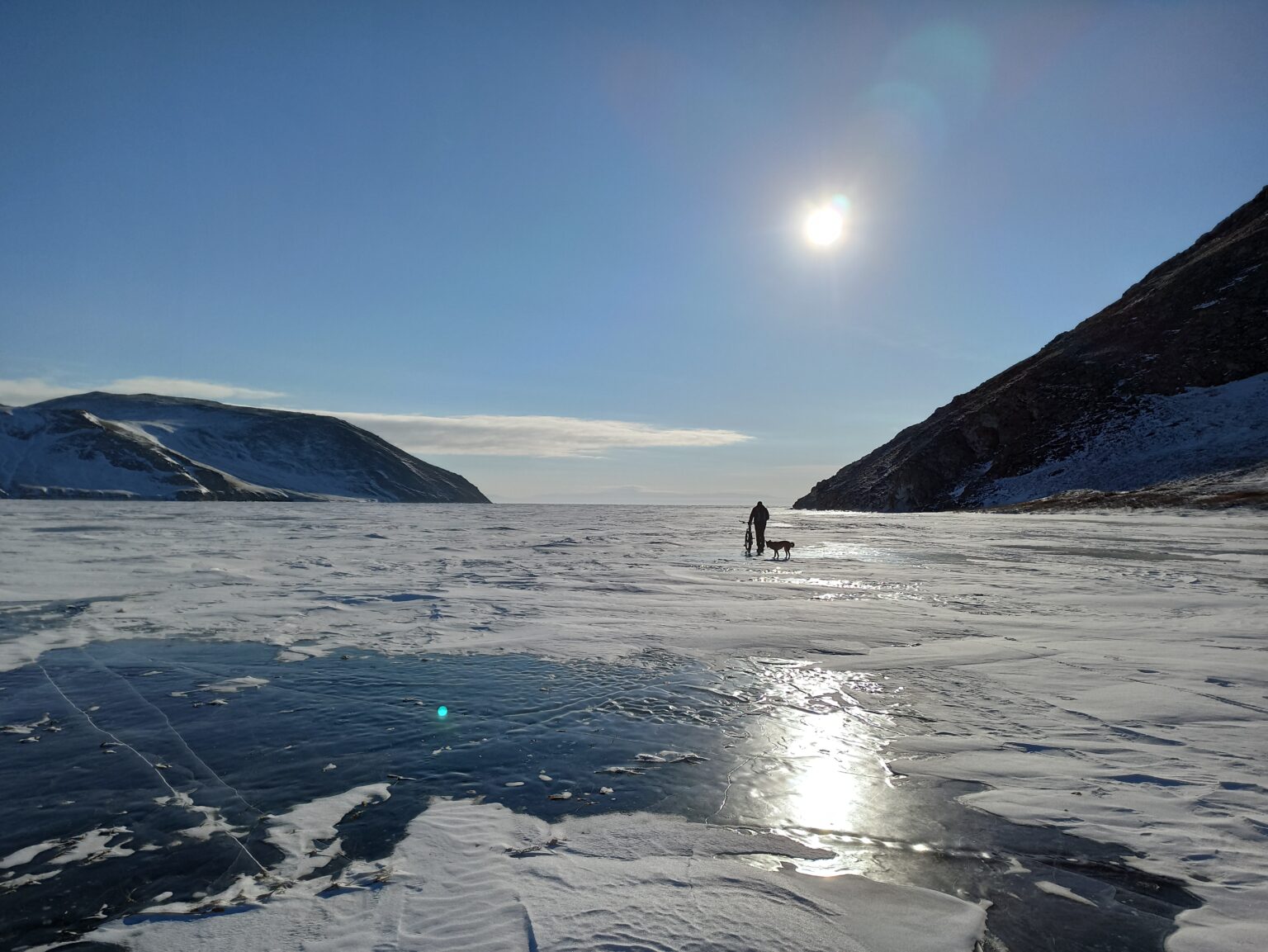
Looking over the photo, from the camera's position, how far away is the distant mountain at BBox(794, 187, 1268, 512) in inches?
2343

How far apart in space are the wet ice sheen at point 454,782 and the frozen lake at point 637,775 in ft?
0.09

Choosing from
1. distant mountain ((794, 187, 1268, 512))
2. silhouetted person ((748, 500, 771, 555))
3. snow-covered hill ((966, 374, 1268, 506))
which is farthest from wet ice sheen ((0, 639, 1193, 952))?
snow-covered hill ((966, 374, 1268, 506))

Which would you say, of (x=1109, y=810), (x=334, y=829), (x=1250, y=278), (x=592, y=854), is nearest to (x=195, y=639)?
(x=334, y=829)

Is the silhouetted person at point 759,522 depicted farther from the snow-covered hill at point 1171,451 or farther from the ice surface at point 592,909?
the snow-covered hill at point 1171,451

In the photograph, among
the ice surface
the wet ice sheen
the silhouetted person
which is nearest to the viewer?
the ice surface

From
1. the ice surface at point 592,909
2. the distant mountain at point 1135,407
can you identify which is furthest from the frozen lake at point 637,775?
the distant mountain at point 1135,407

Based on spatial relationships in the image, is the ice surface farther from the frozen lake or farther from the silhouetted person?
the silhouetted person

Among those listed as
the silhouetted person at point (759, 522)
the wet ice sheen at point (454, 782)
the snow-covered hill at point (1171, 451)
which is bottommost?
the wet ice sheen at point (454, 782)

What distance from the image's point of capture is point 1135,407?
225 feet

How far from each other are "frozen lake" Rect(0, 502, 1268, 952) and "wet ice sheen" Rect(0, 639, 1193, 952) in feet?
0.09

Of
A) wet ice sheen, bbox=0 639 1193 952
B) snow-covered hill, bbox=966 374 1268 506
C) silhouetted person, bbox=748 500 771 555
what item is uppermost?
snow-covered hill, bbox=966 374 1268 506

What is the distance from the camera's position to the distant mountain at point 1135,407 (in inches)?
2343

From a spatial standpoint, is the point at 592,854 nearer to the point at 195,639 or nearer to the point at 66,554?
the point at 195,639

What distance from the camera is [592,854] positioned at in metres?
3.82
